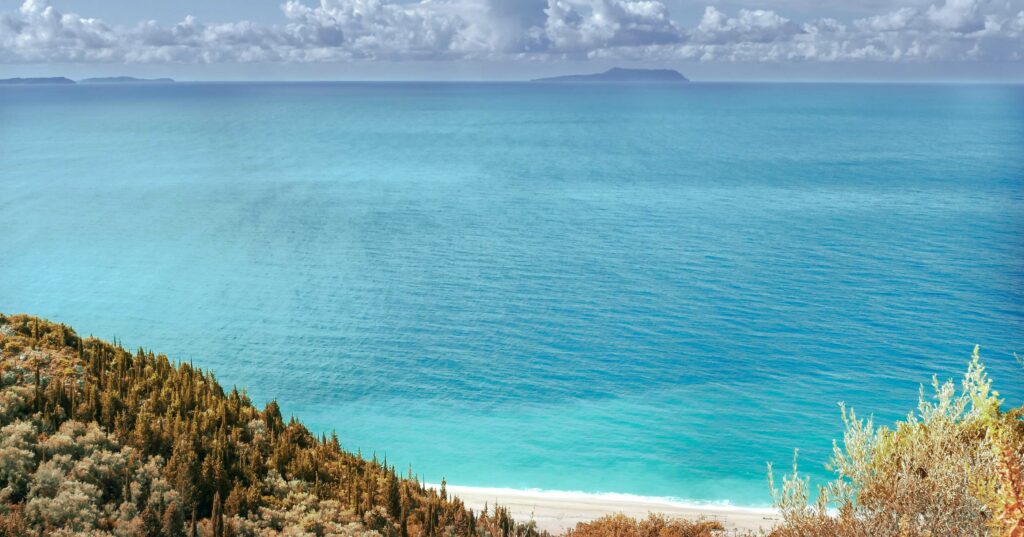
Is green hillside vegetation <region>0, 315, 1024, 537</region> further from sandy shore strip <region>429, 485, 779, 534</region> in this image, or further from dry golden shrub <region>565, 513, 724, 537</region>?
sandy shore strip <region>429, 485, 779, 534</region>

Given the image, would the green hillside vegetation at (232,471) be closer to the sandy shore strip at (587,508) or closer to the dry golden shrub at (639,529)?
the dry golden shrub at (639,529)

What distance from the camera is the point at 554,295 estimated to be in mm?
54062

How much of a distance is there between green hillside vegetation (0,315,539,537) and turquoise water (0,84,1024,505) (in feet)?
49.3

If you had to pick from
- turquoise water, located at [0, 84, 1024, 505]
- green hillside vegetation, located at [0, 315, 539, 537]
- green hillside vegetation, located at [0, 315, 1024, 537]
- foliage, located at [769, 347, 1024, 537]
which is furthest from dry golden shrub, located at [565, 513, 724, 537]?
turquoise water, located at [0, 84, 1024, 505]

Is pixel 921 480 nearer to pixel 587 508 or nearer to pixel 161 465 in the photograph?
pixel 587 508

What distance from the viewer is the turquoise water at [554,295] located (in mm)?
36500

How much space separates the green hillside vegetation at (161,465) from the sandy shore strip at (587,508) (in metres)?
8.29

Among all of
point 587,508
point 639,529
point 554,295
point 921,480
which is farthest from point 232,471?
point 554,295

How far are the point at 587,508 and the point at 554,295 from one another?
26.3m

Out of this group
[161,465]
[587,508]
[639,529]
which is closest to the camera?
[161,465]

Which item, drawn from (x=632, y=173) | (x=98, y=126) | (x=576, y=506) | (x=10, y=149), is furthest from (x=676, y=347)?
(x=98, y=126)

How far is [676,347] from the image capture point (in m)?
44.8

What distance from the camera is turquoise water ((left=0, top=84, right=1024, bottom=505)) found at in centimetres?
3650

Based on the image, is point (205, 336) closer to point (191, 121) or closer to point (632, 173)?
point (632, 173)
